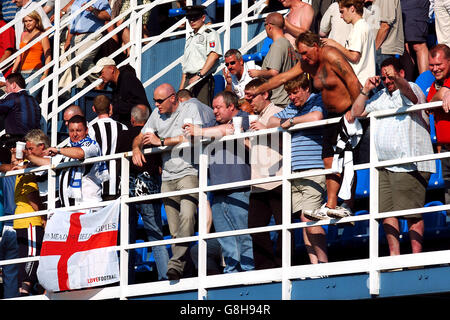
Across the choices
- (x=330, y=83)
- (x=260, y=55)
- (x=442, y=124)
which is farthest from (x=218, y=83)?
(x=442, y=124)

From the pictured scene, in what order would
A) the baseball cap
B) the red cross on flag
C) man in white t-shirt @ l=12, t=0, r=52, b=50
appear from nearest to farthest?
the red cross on flag → the baseball cap → man in white t-shirt @ l=12, t=0, r=52, b=50

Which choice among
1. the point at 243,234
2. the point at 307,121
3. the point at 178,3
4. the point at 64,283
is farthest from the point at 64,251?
the point at 178,3

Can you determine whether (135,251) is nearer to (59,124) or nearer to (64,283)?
(64,283)

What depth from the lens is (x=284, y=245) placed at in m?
11.4

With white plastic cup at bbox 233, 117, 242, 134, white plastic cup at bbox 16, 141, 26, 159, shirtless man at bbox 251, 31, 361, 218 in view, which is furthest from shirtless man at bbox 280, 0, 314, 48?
white plastic cup at bbox 16, 141, 26, 159

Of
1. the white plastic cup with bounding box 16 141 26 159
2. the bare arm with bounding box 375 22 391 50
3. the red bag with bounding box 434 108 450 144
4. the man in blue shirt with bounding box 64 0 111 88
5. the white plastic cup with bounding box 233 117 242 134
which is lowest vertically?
the red bag with bounding box 434 108 450 144

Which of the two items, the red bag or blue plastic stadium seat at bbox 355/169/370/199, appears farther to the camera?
blue plastic stadium seat at bbox 355/169/370/199

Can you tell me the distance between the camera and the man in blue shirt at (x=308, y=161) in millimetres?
11398

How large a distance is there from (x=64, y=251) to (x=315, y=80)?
3381 millimetres

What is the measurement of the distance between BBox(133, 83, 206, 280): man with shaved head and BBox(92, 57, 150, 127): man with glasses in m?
1.83

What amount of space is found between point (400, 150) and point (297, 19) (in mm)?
3598

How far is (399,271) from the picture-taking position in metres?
10.7

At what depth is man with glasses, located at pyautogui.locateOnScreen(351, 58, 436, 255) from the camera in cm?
1078

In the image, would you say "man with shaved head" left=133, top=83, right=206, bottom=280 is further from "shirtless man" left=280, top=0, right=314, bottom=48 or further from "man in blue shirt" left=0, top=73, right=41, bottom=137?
"man in blue shirt" left=0, top=73, right=41, bottom=137
